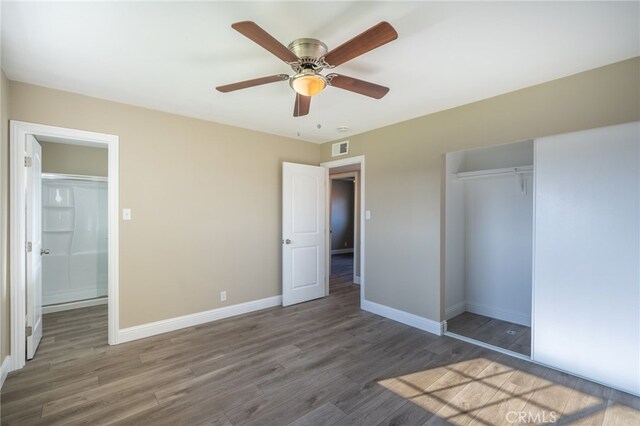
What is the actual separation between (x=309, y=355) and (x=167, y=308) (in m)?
1.78

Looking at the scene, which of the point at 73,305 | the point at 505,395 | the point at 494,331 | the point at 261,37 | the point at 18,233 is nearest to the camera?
the point at 261,37

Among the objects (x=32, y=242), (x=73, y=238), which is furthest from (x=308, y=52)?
(x=73, y=238)

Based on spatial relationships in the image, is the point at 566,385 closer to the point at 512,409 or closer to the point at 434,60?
the point at 512,409

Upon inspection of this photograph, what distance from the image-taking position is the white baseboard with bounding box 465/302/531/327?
3.47 metres

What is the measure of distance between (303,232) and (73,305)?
3.53 meters

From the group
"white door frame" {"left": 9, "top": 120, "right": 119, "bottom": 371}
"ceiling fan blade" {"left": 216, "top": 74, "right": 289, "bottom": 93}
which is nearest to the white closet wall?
"ceiling fan blade" {"left": 216, "top": 74, "right": 289, "bottom": 93}

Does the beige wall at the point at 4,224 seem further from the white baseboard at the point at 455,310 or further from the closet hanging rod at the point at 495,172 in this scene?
the closet hanging rod at the point at 495,172

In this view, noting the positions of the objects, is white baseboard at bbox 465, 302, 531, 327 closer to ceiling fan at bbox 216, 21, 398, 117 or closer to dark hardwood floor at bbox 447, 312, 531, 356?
dark hardwood floor at bbox 447, 312, 531, 356

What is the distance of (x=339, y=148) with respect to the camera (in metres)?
4.47

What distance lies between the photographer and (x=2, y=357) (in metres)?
2.35

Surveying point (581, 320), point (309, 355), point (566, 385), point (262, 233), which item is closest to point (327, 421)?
point (309, 355)

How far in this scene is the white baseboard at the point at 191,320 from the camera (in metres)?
3.08

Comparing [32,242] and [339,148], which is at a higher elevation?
[339,148]

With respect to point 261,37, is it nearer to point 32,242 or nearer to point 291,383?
point 291,383
